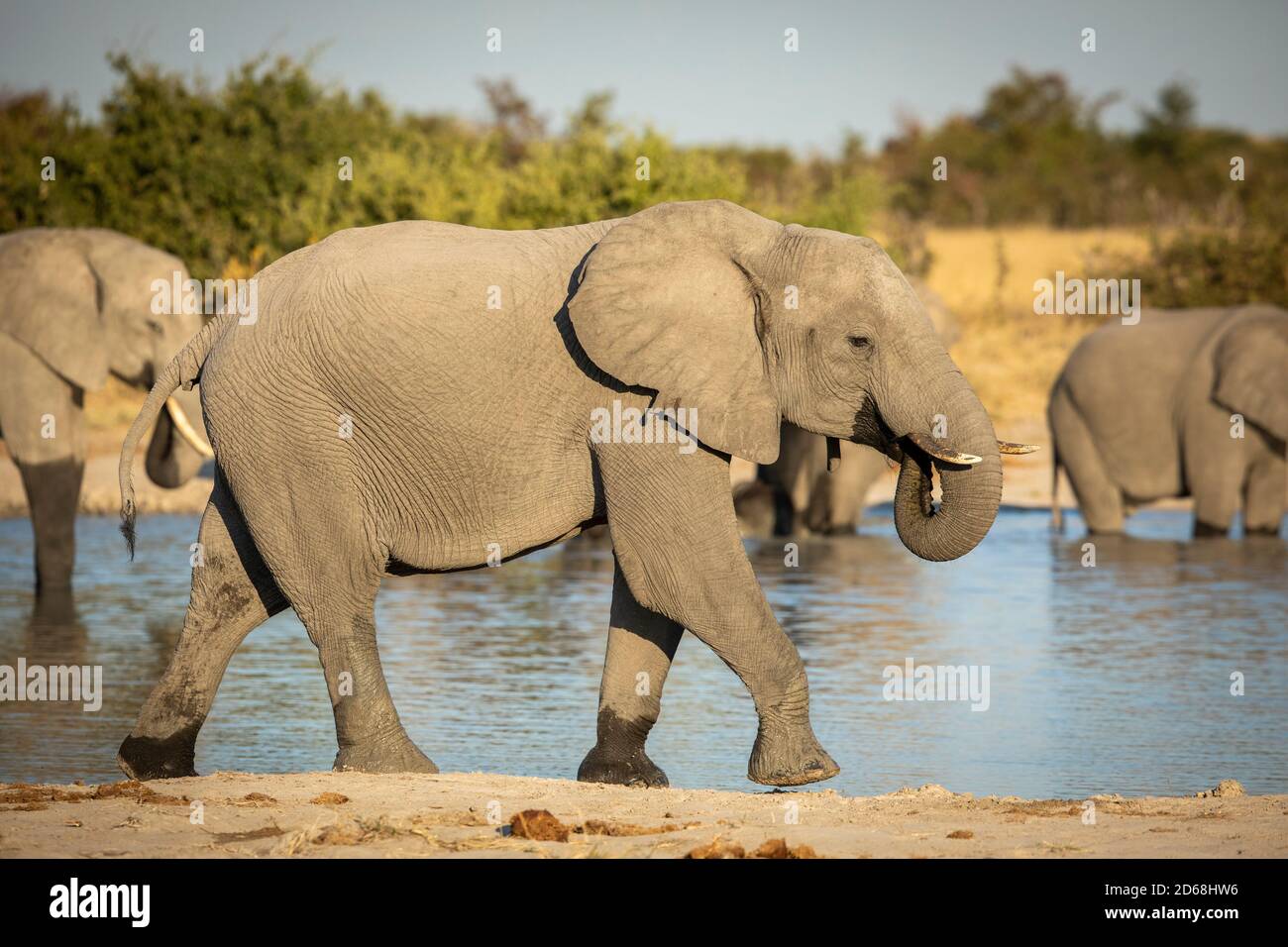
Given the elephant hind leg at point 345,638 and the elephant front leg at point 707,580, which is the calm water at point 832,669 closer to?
the elephant front leg at point 707,580

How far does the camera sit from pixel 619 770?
23.3 ft

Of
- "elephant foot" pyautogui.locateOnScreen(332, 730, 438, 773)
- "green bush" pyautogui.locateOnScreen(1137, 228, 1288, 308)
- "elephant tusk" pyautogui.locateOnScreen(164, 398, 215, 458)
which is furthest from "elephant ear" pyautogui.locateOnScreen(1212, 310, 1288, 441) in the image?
"elephant foot" pyautogui.locateOnScreen(332, 730, 438, 773)

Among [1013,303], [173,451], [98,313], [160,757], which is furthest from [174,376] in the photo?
[1013,303]

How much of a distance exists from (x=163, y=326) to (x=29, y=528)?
5.02 metres

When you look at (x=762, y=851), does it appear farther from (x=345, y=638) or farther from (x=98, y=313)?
(x=98, y=313)

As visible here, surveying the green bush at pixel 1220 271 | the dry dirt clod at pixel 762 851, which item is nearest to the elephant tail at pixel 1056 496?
the green bush at pixel 1220 271

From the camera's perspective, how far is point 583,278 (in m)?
6.90

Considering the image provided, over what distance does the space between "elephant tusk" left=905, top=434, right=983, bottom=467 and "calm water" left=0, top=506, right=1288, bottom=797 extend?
134cm

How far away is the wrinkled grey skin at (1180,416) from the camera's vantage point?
652 inches

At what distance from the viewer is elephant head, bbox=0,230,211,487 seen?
12805mm

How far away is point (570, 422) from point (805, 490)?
1072 cm

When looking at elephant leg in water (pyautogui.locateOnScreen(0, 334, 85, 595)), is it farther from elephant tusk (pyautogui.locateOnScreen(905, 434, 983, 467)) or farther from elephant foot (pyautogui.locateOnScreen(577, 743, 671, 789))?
elephant tusk (pyautogui.locateOnScreen(905, 434, 983, 467))

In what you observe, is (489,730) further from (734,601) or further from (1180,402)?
(1180,402)

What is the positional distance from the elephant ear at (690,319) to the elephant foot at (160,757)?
2.04 metres
